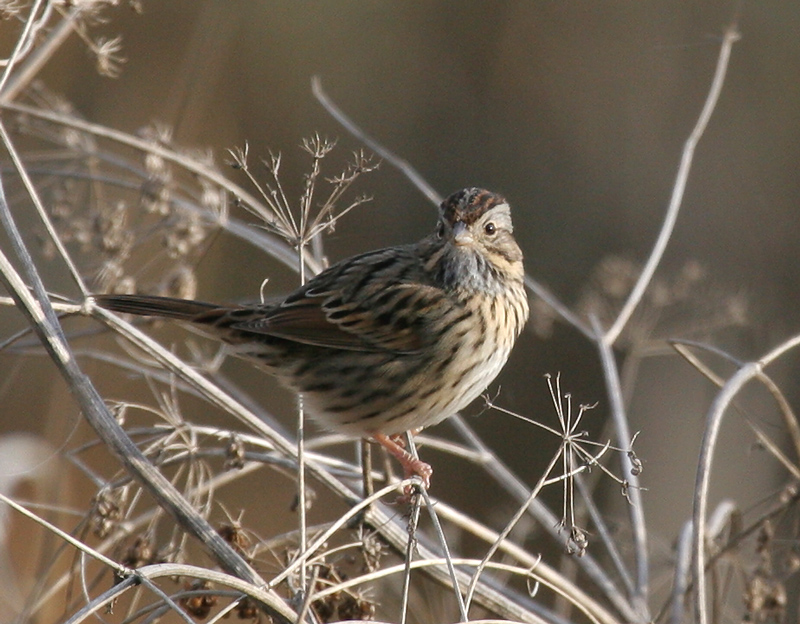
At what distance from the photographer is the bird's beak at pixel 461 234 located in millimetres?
3695

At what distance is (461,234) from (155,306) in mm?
1066

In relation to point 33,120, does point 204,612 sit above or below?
below

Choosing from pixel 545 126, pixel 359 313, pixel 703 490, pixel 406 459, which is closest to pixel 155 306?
pixel 359 313

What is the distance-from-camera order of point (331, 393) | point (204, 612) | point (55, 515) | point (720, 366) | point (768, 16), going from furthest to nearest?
point (768, 16), point (720, 366), point (55, 515), point (331, 393), point (204, 612)

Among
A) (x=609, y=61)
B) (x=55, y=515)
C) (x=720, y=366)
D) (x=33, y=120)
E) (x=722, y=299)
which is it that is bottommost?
(x=55, y=515)

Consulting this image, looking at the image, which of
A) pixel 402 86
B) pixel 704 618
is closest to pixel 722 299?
pixel 704 618

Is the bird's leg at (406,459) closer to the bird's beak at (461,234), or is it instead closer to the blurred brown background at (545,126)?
the bird's beak at (461,234)

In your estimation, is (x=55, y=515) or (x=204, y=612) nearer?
(x=204, y=612)

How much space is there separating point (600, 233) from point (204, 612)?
7.00 meters

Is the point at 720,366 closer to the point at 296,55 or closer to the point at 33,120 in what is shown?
the point at 296,55

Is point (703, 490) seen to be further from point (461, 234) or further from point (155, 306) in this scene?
point (155, 306)

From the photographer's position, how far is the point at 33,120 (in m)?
4.04

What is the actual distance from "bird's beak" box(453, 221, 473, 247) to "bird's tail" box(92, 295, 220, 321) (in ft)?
2.84

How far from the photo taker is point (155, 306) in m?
3.43
